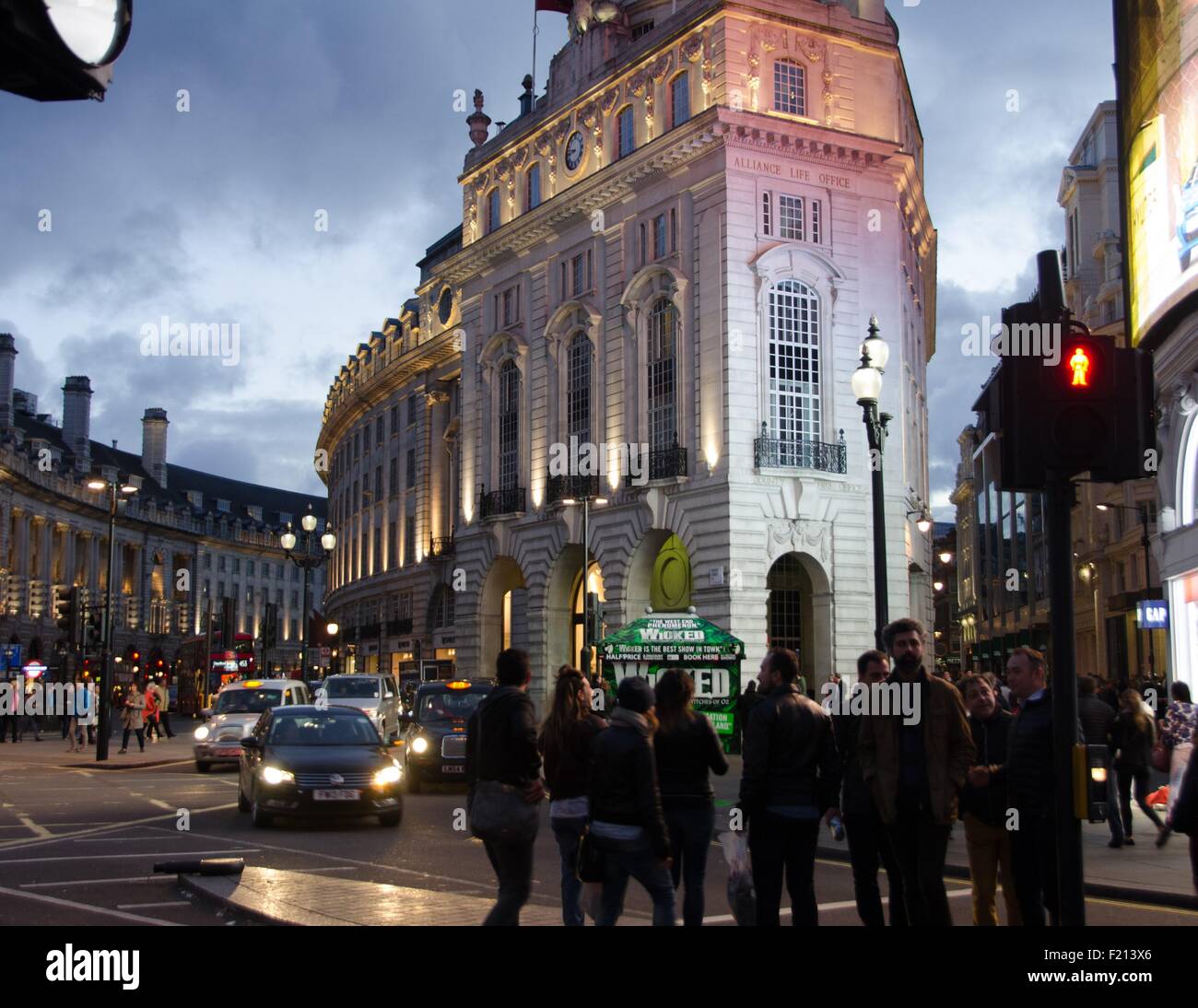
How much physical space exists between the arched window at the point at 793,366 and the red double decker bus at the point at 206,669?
2824 cm

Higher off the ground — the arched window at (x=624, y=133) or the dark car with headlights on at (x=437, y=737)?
the arched window at (x=624, y=133)

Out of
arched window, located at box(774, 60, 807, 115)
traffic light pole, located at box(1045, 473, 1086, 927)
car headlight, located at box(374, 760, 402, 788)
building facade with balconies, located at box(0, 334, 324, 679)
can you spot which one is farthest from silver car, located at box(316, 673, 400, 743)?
building facade with balconies, located at box(0, 334, 324, 679)

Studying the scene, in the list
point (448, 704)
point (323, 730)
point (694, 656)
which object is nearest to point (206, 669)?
point (694, 656)

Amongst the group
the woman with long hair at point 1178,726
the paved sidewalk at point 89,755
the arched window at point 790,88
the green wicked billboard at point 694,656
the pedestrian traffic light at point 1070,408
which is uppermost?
the arched window at point 790,88

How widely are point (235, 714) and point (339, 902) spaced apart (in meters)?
21.8

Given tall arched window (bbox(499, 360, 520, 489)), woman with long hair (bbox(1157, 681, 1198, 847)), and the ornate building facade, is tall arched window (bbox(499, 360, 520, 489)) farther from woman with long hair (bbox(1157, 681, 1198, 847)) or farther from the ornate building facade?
woman with long hair (bbox(1157, 681, 1198, 847))

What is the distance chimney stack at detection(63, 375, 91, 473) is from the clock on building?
70.0 metres

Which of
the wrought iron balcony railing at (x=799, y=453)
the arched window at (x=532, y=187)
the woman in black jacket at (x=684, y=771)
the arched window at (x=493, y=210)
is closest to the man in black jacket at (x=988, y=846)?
the woman in black jacket at (x=684, y=771)

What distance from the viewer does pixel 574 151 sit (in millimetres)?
49312

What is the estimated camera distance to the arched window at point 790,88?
42688 mm

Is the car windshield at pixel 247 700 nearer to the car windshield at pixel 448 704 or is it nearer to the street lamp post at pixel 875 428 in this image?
the car windshield at pixel 448 704

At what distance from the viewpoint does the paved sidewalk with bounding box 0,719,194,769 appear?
32812 millimetres
